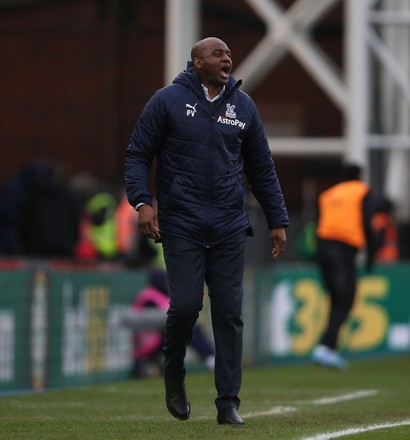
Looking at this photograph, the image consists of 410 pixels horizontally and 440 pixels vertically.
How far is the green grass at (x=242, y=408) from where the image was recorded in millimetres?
8820

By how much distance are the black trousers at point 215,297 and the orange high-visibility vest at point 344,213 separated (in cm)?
726

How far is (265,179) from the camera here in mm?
9320

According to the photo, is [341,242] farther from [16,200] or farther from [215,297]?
[215,297]

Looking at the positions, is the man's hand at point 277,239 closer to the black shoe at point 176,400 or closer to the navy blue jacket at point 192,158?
the navy blue jacket at point 192,158

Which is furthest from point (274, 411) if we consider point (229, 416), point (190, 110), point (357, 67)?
point (357, 67)

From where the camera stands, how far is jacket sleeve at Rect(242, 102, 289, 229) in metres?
9.28

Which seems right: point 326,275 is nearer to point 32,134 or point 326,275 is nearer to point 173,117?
point 173,117

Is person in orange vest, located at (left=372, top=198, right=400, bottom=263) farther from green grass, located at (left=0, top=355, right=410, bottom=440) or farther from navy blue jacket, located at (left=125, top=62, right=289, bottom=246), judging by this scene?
navy blue jacket, located at (left=125, top=62, right=289, bottom=246)

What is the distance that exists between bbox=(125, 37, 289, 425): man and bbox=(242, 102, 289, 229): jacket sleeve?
8cm

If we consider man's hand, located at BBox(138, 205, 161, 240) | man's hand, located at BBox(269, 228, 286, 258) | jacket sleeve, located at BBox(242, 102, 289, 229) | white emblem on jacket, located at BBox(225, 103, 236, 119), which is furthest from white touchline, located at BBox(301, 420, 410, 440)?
white emblem on jacket, located at BBox(225, 103, 236, 119)

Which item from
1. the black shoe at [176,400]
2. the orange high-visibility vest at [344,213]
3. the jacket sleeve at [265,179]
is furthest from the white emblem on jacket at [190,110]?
the orange high-visibility vest at [344,213]

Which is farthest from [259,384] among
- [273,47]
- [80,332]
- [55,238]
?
[273,47]

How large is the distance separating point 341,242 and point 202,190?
7.66 meters

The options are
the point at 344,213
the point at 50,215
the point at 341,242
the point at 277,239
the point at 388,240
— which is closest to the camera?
the point at 277,239
